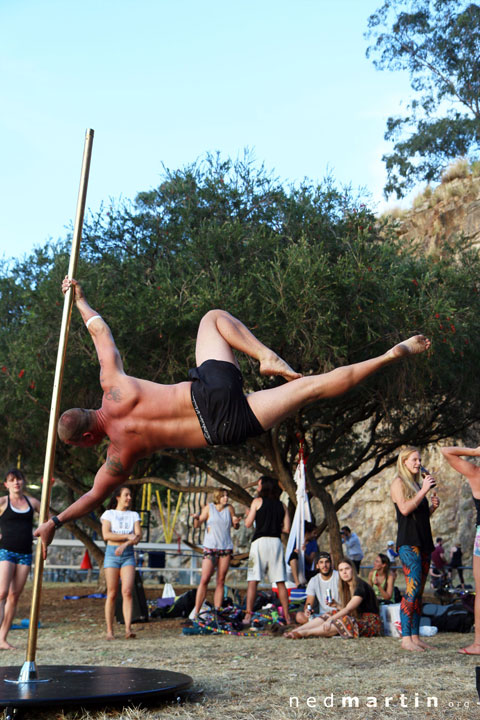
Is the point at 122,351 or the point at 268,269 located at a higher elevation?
the point at 268,269

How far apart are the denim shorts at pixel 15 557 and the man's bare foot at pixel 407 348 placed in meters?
5.36

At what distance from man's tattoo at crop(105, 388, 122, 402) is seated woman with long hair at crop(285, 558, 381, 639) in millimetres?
4749

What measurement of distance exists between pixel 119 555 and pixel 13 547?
47.0 inches

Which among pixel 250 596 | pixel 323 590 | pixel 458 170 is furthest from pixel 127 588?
pixel 458 170

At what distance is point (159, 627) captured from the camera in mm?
9922

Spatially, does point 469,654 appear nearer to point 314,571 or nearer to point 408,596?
point 408,596

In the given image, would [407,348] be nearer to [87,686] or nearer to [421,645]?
[87,686]

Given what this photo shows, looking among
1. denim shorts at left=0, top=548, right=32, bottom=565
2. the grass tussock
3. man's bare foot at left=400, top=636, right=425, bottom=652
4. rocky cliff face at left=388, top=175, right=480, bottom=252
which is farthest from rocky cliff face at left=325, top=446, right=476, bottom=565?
denim shorts at left=0, top=548, right=32, bottom=565

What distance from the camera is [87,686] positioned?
4395mm

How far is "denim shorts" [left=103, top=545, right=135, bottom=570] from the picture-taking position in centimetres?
848

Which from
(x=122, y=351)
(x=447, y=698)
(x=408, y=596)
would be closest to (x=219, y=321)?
(x=447, y=698)

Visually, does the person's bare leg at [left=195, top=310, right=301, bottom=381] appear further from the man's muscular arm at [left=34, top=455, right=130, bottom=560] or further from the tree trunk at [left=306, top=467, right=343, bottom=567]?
the tree trunk at [left=306, top=467, right=343, bottom=567]

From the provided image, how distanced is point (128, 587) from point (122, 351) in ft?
11.4

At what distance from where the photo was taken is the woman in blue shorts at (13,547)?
25.9 ft
